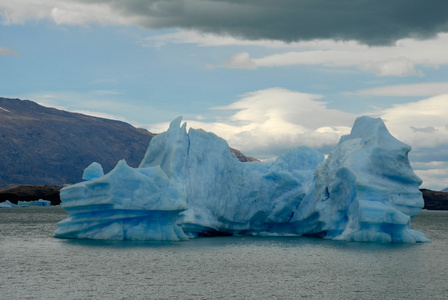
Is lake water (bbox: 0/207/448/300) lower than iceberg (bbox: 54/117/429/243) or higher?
lower

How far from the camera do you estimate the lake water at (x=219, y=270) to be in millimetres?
20781

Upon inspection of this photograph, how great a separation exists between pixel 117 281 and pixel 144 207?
34.5ft

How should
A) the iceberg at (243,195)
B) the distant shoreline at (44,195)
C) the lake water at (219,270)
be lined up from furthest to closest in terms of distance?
the distant shoreline at (44,195), the iceberg at (243,195), the lake water at (219,270)

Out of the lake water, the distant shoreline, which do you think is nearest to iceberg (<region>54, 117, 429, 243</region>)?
the lake water

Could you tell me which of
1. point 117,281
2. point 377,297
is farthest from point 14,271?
point 377,297

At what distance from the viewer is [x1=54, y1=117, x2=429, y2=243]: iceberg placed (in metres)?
33.7

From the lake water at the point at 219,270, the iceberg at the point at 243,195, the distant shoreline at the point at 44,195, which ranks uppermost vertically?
the distant shoreline at the point at 44,195

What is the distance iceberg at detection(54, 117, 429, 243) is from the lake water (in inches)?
46.6

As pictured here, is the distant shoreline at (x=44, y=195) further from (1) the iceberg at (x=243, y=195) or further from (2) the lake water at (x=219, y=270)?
(2) the lake water at (x=219, y=270)

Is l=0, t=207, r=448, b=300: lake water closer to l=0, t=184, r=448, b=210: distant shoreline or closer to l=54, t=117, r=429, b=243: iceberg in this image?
l=54, t=117, r=429, b=243: iceberg

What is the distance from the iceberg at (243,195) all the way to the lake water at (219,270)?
118cm

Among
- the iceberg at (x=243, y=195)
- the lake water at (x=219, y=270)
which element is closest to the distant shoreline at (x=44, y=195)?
the iceberg at (x=243, y=195)

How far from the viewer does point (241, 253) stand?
105ft

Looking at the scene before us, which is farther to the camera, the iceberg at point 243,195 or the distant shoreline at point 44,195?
the distant shoreline at point 44,195
